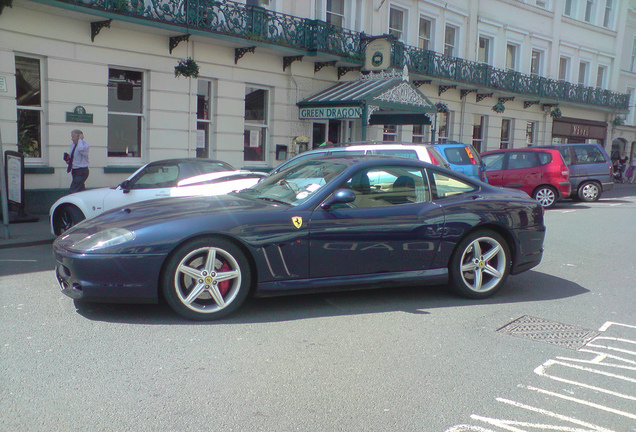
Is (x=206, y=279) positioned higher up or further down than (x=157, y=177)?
further down

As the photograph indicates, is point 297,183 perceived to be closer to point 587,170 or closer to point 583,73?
point 587,170

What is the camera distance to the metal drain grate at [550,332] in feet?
15.8

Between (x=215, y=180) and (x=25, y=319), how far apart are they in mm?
4637

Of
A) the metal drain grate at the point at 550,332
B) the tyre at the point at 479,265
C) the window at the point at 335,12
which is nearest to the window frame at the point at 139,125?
the window at the point at 335,12

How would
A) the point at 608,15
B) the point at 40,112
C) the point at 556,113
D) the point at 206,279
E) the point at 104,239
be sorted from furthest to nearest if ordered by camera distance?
the point at 608,15 → the point at 556,113 → the point at 40,112 → the point at 206,279 → the point at 104,239

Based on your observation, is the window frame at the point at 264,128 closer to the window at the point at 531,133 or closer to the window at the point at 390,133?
the window at the point at 390,133

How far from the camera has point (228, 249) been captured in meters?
4.96

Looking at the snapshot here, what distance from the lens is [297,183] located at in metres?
5.79

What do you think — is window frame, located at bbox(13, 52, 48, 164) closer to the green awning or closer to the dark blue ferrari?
the green awning

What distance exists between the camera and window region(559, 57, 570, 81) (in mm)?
30789

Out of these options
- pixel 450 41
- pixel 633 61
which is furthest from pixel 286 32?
pixel 633 61

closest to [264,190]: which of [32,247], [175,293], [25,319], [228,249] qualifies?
[228,249]

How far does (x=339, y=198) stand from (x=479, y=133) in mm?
22228

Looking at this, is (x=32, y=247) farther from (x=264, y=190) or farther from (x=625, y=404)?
(x=625, y=404)
